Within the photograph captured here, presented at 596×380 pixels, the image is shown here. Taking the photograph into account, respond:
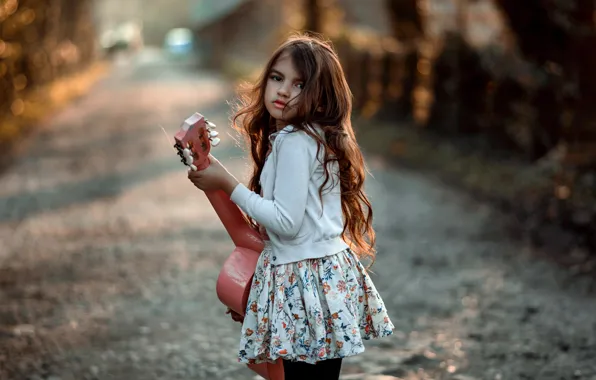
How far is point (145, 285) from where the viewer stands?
6.59 metres

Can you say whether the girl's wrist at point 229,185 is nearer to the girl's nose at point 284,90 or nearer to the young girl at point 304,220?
the young girl at point 304,220

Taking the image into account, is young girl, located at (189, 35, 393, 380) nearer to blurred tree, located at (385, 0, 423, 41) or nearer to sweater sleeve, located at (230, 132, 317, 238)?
sweater sleeve, located at (230, 132, 317, 238)

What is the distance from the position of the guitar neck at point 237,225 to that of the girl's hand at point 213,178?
0.09m

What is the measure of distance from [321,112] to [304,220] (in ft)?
1.24

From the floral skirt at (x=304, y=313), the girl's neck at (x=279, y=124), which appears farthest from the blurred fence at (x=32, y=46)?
the floral skirt at (x=304, y=313)

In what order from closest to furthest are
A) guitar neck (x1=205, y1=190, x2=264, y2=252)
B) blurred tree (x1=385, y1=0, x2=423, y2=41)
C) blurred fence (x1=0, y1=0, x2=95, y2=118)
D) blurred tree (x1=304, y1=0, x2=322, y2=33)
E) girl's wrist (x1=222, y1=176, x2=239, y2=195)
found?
girl's wrist (x1=222, y1=176, x2=239, y2=195) → guitar neck (x1=205, y1=190, x2=264, y2=252) → blurred fence (x1=0, y1=0, x2=95, y2=118) → blurred tree (x1=385, y1=0, x2=423, y2=41) → blurred tree (x1=304, y1=0, x2=322, y2=33)

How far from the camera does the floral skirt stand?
10.2ft

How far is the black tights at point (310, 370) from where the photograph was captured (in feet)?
10.6

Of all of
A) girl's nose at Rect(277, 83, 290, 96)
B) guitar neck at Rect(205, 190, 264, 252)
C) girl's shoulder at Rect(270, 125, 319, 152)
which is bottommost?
guitar neck at Rect(205, 190, 264, 252)

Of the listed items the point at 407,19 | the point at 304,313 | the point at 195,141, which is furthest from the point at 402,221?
the point at 407,19

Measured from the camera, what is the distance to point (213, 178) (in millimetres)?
3148

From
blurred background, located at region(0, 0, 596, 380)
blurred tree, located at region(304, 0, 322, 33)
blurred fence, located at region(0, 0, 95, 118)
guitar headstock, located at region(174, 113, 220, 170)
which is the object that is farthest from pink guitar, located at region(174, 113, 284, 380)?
blurred tree, located at region(304, 0, 322, 33)

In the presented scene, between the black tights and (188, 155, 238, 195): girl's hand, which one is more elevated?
(188, 155, 238, 195): girl's hand

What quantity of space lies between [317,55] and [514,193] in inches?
264
